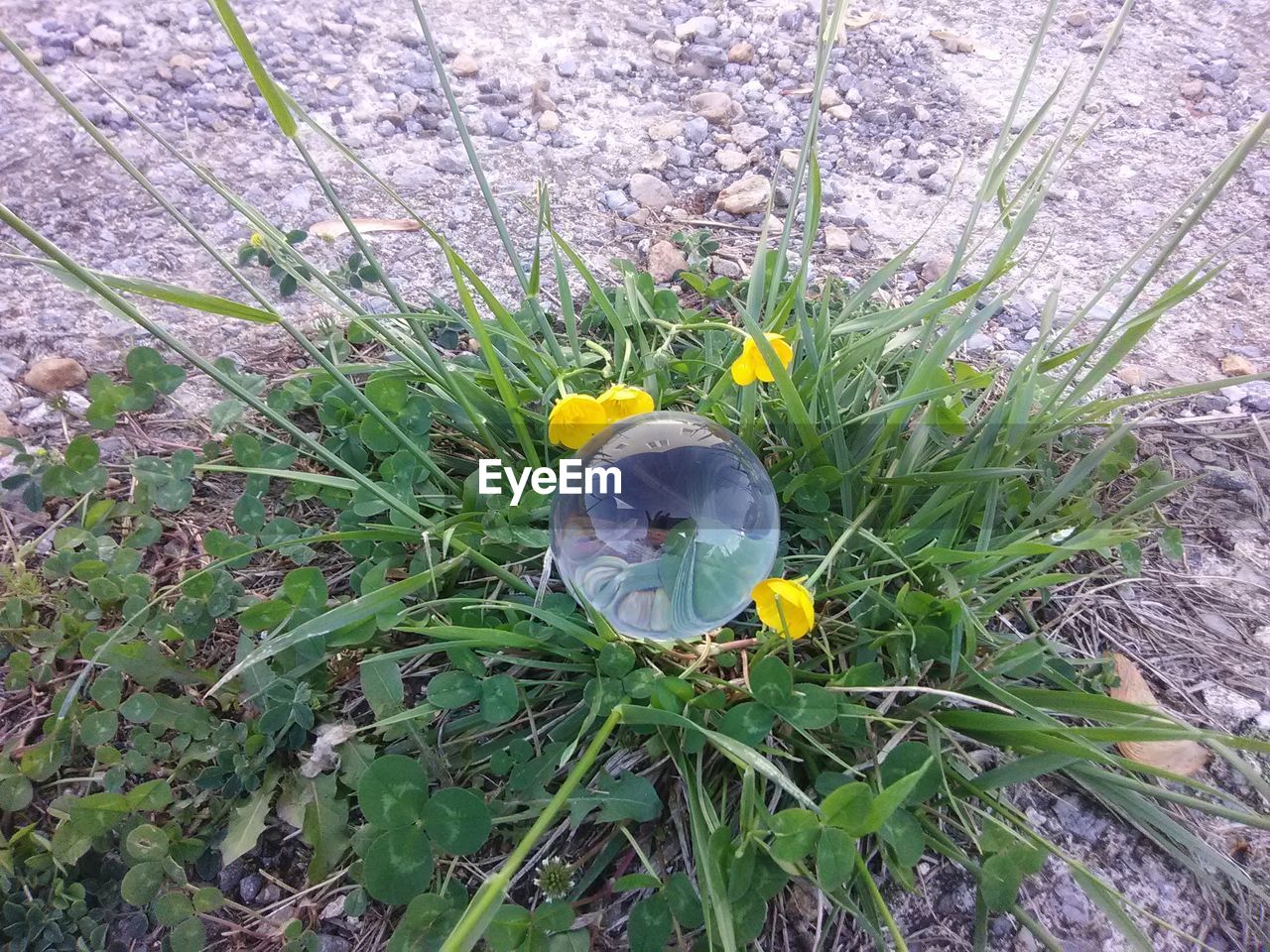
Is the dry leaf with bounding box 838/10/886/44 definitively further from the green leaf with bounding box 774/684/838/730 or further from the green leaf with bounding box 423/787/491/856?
the green leaf with bounding box 423/787/491/856

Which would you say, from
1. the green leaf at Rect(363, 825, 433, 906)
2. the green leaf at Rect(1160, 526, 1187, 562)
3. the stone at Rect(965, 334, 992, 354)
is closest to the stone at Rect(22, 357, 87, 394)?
the green leaf at Rect(363, 825, 433, 906)

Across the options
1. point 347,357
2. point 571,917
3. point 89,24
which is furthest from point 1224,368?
point 89,24

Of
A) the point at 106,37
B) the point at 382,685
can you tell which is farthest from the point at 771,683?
the point at 106,37

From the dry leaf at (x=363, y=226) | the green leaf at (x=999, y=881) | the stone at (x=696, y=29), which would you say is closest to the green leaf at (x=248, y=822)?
the green leaf at (x=999, y=881)

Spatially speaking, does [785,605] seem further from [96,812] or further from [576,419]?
[96,812]

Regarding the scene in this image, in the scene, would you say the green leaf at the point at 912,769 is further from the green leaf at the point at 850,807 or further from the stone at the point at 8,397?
the stone at the point at 8,397

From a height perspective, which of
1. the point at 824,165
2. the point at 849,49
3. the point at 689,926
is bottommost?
the point at 689,926

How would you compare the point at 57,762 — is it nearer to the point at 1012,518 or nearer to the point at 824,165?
the point at 1012,518
